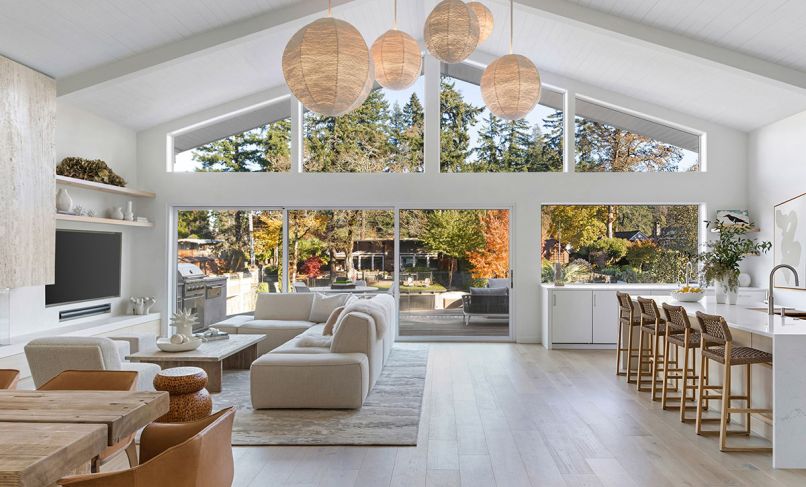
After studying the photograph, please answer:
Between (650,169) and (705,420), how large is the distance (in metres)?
5.08

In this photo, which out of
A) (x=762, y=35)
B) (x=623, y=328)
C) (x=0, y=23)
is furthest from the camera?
(x=623, y=328)

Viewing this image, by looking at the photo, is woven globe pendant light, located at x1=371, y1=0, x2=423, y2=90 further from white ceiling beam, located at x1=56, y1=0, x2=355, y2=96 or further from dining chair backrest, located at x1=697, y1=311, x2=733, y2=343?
white ceiling beam, located at x1=56, y1=0, x2=355, y2=96

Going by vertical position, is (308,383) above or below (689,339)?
below

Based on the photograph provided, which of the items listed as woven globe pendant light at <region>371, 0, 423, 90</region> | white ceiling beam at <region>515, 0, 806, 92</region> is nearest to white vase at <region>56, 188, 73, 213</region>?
woven globe pendant light at <region>371, 0, 423, 90</region>

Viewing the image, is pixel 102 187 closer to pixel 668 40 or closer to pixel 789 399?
pixel 668 40

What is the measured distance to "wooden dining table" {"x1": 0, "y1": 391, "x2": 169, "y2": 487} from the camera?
65.7 inches

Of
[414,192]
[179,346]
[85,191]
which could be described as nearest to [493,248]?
[414,192]

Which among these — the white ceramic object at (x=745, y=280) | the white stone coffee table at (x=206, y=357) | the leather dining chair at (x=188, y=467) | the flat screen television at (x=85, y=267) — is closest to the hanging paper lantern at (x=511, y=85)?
the leather dining chair at (x=188, y=467)

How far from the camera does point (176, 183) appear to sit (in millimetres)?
9039

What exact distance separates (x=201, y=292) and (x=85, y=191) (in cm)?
223

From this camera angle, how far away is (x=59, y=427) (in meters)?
2.02

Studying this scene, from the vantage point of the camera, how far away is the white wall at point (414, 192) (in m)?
8.88

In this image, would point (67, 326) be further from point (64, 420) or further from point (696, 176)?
point (696, 176)

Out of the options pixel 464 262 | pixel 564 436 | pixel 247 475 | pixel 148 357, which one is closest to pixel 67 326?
pixel 148 357
